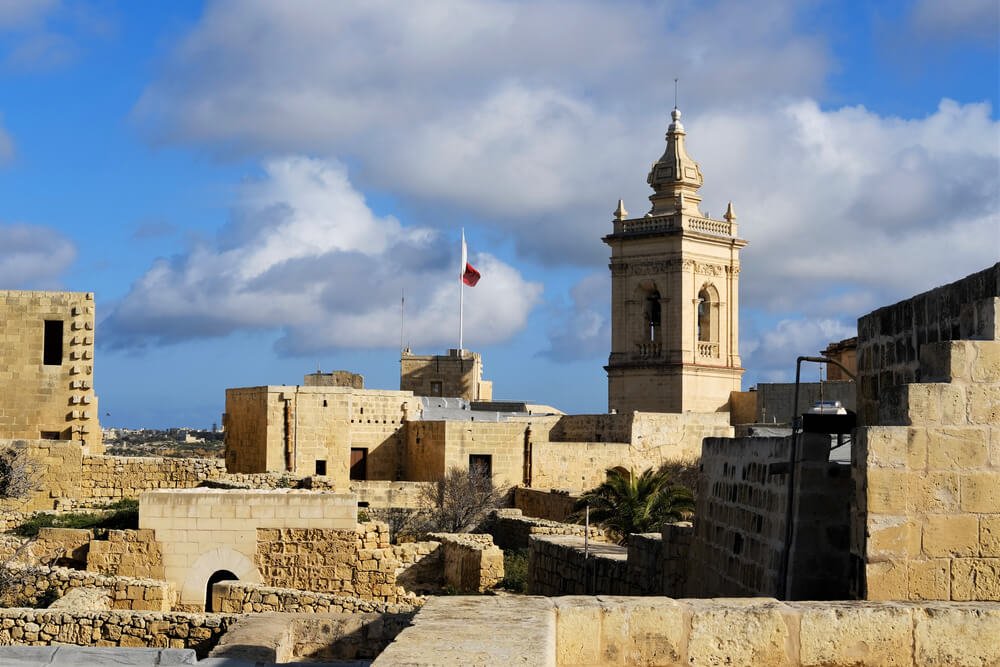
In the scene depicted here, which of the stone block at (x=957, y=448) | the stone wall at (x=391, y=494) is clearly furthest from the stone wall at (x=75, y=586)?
the stone wall at (x=391, y=494)

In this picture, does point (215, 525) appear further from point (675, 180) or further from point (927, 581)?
point (675, 180)

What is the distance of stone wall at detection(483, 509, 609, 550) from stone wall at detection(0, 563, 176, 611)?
8155mm

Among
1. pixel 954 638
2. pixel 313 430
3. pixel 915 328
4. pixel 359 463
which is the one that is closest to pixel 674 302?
pixel 359 463

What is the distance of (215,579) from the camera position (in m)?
15.8

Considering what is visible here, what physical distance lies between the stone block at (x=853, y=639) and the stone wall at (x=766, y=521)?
5.48ft

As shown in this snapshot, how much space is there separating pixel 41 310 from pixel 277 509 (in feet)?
28.2

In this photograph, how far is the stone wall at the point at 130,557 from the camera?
15609 millimetres

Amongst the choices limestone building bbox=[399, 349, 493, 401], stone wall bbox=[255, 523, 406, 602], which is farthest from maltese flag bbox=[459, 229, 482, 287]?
stone wall bbox=[255, 523, 406, 602]

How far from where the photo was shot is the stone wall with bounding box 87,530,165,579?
15609mm

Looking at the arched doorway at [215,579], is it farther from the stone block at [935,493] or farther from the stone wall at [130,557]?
the stone block at [935,493]

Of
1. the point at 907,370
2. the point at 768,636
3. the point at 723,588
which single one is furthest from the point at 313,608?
the point at 768,636

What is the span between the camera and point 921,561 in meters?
6.28

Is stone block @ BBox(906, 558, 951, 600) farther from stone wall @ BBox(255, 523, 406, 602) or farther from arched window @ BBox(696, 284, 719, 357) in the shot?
arched window @ BBox(696, 284, 719, 357)

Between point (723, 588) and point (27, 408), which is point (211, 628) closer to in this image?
point (723, 588)
